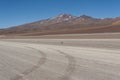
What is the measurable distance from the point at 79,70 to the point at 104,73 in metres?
1.28

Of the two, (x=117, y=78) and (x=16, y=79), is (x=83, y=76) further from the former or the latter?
(x=16, y=79)

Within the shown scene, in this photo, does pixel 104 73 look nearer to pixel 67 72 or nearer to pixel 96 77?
pixel 96 77

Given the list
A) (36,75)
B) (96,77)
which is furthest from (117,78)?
(36,75)

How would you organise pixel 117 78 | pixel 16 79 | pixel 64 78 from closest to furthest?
pixel 117 78, pixel 64 78, pixel 16 79

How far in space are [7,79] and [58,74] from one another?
5.64 ft

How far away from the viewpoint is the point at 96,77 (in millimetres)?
8312

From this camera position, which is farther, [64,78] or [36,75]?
[36,75]

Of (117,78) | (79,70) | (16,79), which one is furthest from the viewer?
A: (79,70)

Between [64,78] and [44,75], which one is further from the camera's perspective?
[44,75]

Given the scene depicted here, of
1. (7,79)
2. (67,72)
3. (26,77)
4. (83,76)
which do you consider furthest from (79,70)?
(7,79)

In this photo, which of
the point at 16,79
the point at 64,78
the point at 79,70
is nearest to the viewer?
the point at 64,78

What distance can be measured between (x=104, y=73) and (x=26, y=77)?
259cm

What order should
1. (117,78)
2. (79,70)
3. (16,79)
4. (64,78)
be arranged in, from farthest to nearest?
(79,70) < (16,79) < (64,78) < (117,78)

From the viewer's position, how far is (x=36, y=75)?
9648 millimetres
